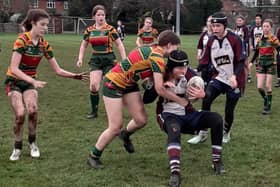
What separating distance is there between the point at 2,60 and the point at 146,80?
18.0m

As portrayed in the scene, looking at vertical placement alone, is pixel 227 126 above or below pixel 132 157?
above

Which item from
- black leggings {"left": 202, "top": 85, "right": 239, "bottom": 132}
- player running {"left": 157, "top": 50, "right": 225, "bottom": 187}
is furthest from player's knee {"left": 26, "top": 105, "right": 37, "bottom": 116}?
black leggings {"left": 202, "top": 85, "right": 239, "bottom": 132}

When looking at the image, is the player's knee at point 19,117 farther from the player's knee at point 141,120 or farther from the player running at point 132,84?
the player's knee at point 141,120

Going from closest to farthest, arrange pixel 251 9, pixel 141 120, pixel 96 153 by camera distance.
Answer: pixel 96 153, pixel 141 120, pixel 251 9

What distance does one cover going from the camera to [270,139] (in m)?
8.19

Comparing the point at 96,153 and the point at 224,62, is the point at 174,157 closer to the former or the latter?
the point at 96,153

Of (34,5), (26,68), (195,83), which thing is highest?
(34,5)

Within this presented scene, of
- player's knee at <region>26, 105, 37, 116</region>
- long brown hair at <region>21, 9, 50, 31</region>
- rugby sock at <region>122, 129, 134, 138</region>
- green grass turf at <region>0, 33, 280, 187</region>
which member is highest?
long brown hair at <region>21, 9, 50, 31</region>

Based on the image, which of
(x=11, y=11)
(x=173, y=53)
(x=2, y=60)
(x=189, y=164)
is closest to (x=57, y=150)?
(x=189, y=164)

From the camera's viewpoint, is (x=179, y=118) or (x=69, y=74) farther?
(x=69, y=74)

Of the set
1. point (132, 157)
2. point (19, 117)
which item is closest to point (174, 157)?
point (132, 157)

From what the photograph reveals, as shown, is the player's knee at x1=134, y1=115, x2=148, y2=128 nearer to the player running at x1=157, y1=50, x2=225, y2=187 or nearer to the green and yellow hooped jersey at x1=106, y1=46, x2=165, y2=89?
the player running at x1=157, y1=50, x2=225, y2=187

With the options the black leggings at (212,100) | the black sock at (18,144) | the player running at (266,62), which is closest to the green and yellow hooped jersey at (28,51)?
the black sock at (18,144)

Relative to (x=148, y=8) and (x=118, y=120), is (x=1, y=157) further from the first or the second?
(x=148, y=8)
